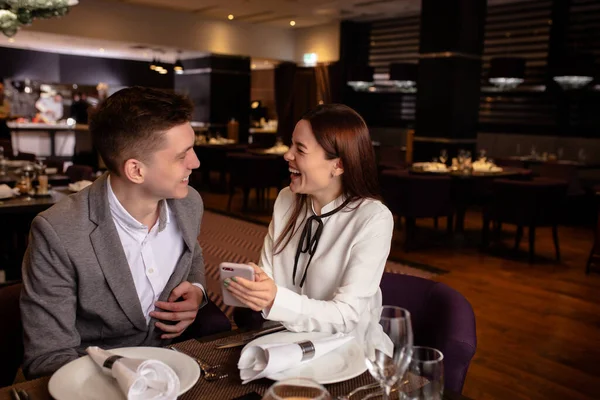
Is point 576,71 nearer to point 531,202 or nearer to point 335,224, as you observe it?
point 531,202

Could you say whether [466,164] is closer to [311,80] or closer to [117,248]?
[117,248]

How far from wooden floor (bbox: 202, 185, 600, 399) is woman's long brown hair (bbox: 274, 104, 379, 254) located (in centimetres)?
171

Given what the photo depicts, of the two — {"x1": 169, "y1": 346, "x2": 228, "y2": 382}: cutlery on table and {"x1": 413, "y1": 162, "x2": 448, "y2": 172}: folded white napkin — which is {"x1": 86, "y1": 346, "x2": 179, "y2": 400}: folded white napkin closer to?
{"x1": 169, "y1": 346, "x2": 228, "y2": 382}: cutlery on table

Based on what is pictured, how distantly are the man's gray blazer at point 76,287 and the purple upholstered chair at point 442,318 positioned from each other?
0.89 meters

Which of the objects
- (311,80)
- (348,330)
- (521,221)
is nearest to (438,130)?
(521,221)

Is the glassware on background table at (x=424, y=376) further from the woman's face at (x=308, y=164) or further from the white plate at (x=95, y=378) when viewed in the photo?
the woman's face at (x=308, y=164)

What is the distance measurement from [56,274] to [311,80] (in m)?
12.6

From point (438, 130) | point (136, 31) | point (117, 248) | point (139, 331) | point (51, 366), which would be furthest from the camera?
point (136, 31)

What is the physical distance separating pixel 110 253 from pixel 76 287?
130 mm

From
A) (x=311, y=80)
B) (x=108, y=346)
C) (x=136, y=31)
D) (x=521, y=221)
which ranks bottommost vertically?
(x=521, y=221)

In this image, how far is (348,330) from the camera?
5.29ft

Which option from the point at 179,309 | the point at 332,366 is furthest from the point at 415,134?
the point at 332,366

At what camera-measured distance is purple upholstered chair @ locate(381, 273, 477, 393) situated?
5.08ft

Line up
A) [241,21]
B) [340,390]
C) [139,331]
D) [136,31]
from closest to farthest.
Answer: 1. [340,390]
2. [139,331]
3. [136,31]
4. [241,21]
